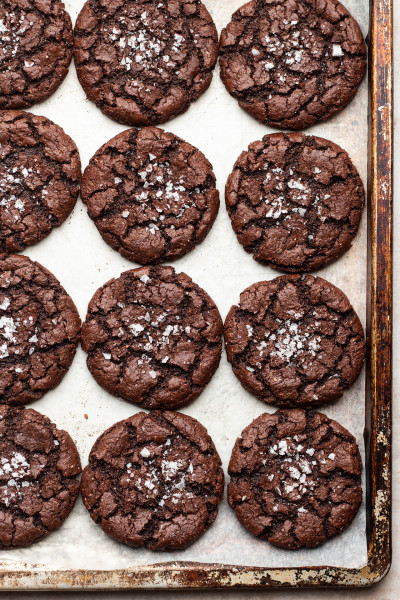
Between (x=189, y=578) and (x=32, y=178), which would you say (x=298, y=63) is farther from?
(x=189, y=578)

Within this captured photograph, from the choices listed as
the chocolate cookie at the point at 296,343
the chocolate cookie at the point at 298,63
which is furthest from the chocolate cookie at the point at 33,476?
the chocolate cookie at the point at 298,63

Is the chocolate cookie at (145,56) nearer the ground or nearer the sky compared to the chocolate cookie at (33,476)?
nearer the sky

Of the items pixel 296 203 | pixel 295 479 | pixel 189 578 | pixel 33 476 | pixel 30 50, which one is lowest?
pixel 189 578

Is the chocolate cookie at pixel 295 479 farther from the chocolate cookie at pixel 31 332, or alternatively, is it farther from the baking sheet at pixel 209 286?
the chocolate cookie at pixel 31 332

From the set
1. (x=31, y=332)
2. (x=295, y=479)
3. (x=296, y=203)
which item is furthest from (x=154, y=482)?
(x=296, y=203)

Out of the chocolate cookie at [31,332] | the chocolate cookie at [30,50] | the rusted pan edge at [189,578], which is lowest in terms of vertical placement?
the rusted pan edge at [189,578]

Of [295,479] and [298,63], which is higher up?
[298,63]

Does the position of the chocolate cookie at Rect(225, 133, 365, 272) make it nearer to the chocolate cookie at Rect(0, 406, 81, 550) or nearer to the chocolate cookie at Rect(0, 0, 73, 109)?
the chocolate cookie at Rect(0, 0, 73, 109)

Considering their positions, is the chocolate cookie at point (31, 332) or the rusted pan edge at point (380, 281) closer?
the rusted pan edge at point (380, 281)
